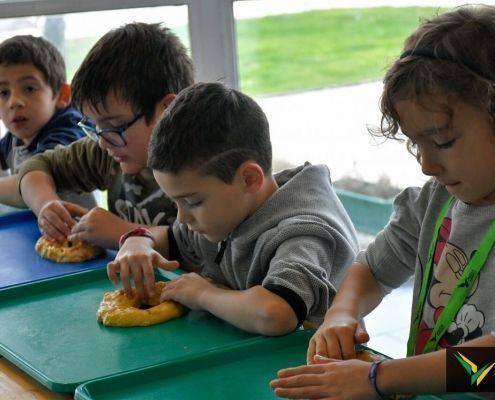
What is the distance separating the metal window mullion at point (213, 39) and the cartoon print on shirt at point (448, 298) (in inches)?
61.0

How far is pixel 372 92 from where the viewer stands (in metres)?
Answer: 6.11

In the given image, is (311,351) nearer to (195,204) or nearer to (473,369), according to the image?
(473,369)

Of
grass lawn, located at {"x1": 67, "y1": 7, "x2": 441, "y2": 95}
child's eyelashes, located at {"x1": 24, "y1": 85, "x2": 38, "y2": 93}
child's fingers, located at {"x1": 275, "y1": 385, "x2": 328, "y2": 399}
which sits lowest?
grass lawn, located at {"x1": 67, "y1": 7, "x2": 441, "y2": 95}

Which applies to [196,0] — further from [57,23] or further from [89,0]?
[57,23]

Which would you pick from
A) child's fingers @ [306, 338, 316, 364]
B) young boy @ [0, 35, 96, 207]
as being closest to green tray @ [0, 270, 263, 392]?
child's fingers @ [306, 338, 316, 364]

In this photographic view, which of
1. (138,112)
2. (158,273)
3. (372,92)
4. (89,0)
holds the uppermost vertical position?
(89,0)

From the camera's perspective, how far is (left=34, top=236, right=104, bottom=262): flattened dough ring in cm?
199

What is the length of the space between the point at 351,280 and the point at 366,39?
5781 mm

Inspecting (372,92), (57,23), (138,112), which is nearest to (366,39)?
(372,92)

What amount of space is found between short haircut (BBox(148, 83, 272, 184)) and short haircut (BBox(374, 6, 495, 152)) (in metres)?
0.34

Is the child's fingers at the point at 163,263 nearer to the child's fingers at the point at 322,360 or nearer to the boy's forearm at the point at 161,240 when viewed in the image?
the boy's forearm at the point at 161,240

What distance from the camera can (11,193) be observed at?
8.36 feet

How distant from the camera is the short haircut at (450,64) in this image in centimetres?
130

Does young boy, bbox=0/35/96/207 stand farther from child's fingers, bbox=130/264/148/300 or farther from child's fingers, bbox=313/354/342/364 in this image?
child's fingers, bbox=313/354/342/364
